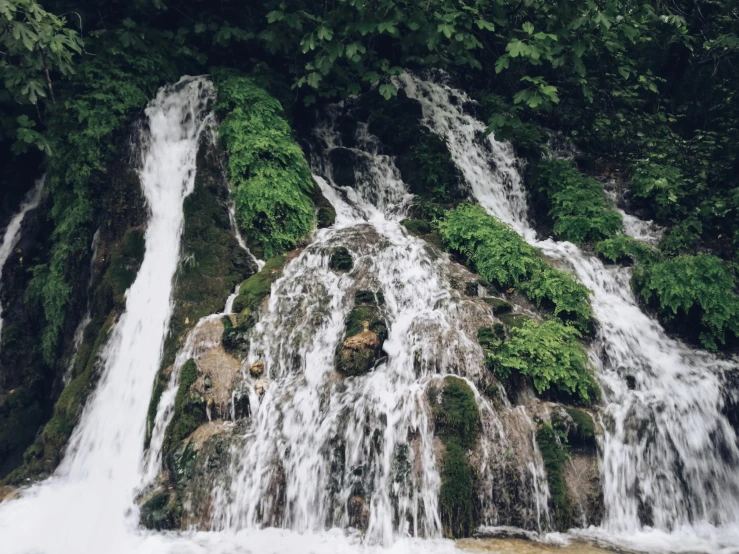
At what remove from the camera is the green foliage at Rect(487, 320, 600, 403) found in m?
6.25

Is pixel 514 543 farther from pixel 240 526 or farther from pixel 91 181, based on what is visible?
pixel 91 181

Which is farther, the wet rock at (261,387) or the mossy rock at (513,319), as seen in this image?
the mossy rock at (513,319)

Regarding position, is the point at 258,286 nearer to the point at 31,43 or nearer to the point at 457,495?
the point at 457,495


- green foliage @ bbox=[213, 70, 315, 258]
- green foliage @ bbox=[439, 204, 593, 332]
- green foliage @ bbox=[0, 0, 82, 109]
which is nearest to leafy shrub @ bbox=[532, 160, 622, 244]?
green foliage @ bbox=[439, 204, 593, 332]

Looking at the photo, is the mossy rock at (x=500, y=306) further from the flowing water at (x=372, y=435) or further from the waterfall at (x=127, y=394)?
the waterfall at (x=127, y=394)

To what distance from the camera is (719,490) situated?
5887mm

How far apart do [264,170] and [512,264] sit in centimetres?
418

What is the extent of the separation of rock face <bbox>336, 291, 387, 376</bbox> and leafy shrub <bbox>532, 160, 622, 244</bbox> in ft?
14.2

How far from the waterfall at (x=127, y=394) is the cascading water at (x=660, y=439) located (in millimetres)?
5261

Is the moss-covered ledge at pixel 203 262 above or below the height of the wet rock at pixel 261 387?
above

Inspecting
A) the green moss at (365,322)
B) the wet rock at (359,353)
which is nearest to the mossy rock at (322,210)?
the green moss at (365,322)

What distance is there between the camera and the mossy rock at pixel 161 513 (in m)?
5.68

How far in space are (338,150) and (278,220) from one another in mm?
3417

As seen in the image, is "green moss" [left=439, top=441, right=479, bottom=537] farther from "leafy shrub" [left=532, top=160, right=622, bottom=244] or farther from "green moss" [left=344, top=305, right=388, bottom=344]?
"leafy shrub" [left=532, top=160, right=622, bottom=244]
